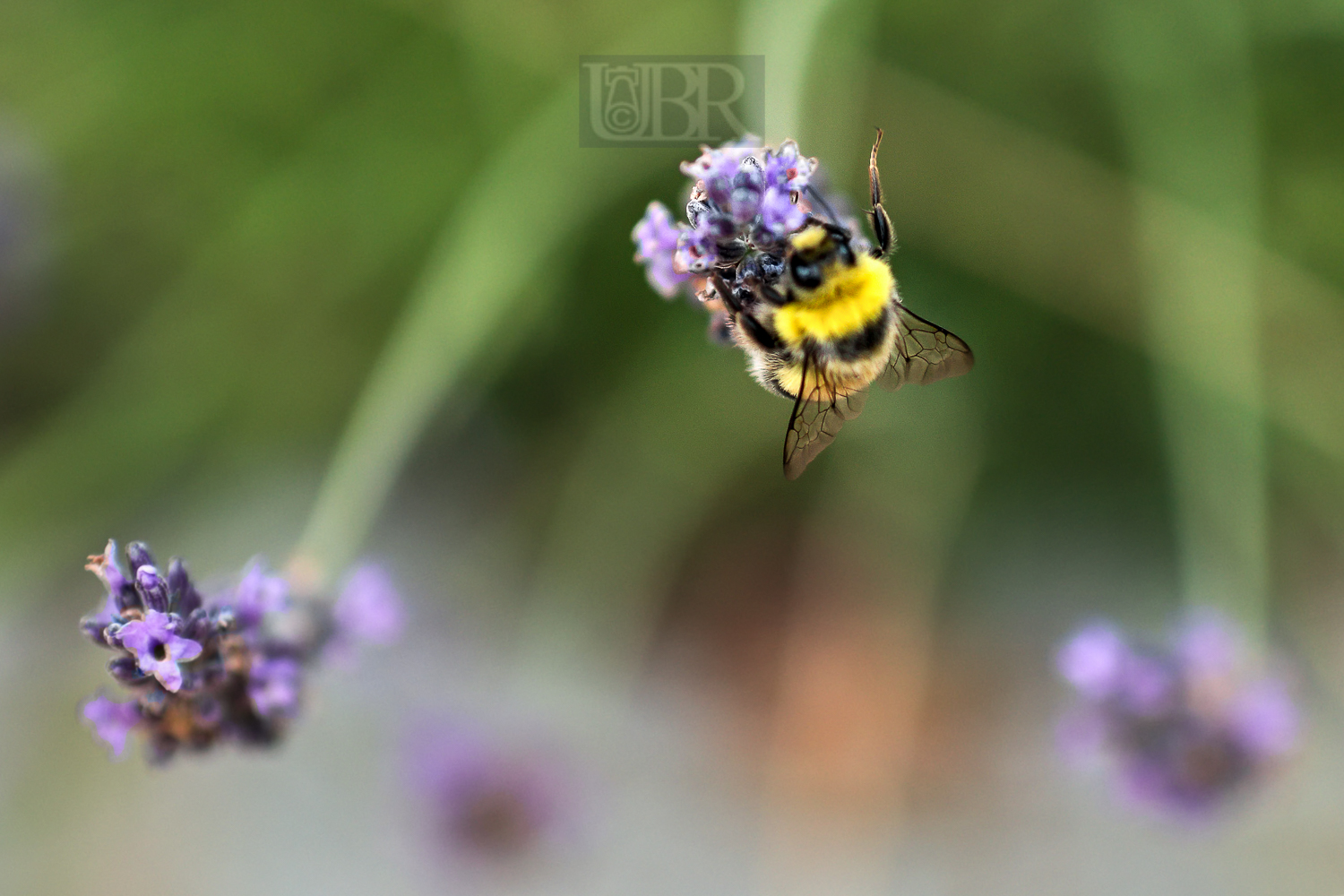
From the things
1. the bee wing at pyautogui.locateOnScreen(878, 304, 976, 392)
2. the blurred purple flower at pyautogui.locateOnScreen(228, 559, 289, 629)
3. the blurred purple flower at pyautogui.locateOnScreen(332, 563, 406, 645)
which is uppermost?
the bee wing at pyautogui.locateOnScreen(878, 304, 976, 392)

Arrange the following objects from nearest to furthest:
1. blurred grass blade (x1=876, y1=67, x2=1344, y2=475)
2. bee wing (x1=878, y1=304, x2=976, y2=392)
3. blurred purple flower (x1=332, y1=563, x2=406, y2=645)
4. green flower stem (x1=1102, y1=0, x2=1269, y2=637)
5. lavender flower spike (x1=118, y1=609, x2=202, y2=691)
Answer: lavender flower spike (x1=118, y1=609, x2=202, y2=691), bee wing (x1=878, y1=304, x2=976, y2=392), blurred purple flower (x1=332, y1=563, x2=406, y2=645), green flower stem (x1=1102, y1=0, x2=1269, y2=637), blurred grass blade (x1=876, y1=67, x2=1344, y2=475)

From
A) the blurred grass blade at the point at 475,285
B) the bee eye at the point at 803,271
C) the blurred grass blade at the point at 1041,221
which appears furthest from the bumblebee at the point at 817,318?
the blurred grass blade at the point at 1041,221

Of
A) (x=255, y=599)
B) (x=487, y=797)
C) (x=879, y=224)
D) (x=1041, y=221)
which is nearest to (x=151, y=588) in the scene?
(x=255, y=599)

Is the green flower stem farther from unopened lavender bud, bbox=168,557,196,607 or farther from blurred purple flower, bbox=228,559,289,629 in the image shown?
unopened lavender bud, bbox=168,557,196,607

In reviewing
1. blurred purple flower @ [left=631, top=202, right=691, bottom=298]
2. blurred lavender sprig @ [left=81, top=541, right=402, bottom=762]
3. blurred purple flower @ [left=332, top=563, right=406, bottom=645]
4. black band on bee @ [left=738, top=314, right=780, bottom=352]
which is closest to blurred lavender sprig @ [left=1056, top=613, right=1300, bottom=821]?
black band on bee @ [left=738, top=314, right=780, bottom=352]

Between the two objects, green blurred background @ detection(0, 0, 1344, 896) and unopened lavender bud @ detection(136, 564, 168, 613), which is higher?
green blurred background @ detection(0, 0, 1344, 896)

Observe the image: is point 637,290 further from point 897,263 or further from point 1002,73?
point 1002,73

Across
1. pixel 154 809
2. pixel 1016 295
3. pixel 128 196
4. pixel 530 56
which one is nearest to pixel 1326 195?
pixel 1016 295
